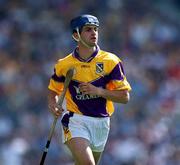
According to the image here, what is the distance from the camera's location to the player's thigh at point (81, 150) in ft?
37.1

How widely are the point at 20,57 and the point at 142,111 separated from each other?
10.4 feet

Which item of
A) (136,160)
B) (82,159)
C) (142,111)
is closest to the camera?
(82,159)

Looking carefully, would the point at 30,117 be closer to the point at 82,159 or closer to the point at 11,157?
the point at 11,157

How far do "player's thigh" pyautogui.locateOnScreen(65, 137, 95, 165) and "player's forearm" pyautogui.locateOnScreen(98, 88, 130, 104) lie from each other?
559 millimetres

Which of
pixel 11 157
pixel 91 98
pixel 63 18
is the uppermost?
pixel 91 98

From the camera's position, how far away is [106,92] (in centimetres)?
1141

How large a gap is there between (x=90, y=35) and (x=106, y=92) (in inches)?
27.6

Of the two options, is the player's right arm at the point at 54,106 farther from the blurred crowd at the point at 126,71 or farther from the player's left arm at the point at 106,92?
the blurred crowd at the point at 126,71

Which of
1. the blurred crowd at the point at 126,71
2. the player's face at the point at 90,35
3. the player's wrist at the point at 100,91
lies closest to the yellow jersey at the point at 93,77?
the player's face at the point at 90,35

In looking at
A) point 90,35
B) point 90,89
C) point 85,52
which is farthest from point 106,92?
point 90,35

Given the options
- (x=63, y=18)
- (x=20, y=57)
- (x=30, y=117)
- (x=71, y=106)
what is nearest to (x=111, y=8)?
(x=63, y=18)

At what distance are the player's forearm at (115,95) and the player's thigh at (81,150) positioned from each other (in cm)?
56

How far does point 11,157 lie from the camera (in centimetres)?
1855

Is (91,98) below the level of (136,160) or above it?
above
